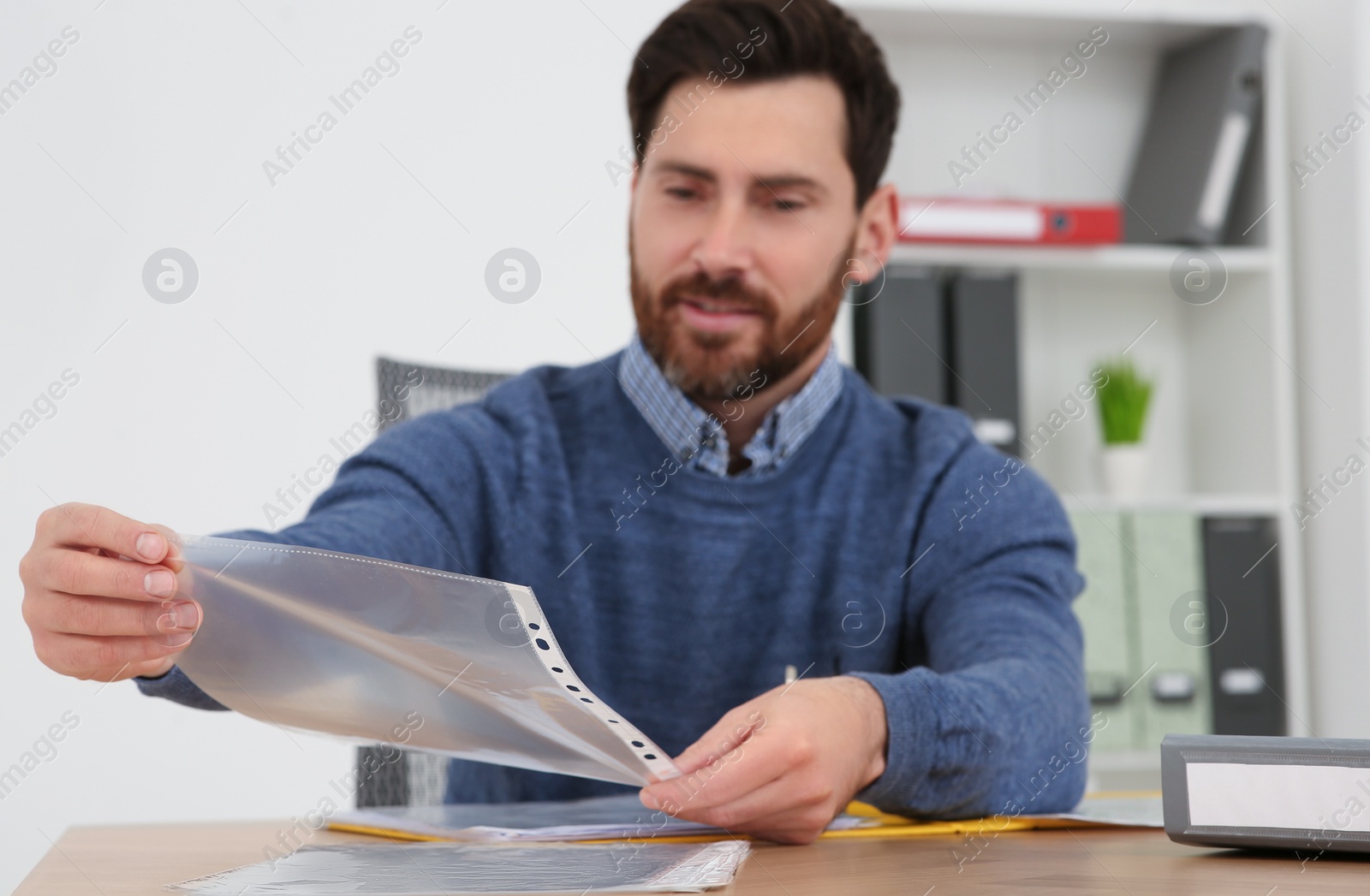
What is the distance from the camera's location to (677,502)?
1243 millimetres

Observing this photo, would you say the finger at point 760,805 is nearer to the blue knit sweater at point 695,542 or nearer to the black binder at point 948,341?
the blue knit sweater at point 695,542

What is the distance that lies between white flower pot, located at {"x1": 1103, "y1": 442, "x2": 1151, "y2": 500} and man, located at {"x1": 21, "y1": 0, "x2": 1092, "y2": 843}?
127 cm

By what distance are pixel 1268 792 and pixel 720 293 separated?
0.79 metres

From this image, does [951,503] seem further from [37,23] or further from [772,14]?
[37,23]

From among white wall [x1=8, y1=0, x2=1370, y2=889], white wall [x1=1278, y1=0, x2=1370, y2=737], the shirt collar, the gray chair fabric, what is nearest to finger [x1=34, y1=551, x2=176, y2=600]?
the gray chair fabric

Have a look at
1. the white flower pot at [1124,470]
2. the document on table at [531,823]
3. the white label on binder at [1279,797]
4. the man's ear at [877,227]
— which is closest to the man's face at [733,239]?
the man's ear at [877,227]

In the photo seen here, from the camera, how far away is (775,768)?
2.24ft

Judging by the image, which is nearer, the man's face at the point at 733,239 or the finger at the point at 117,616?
the finger at the point at 117,616

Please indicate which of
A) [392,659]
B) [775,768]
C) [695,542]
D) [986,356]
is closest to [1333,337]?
[986,356]

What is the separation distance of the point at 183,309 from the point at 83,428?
A: 0.27 m

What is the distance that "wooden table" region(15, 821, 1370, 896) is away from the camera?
0.57 m

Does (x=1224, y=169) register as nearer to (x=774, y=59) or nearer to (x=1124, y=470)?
(x=1124, y=470)

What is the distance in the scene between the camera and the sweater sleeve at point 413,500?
3.38 feet

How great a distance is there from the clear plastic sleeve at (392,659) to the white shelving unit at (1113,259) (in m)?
1.86
